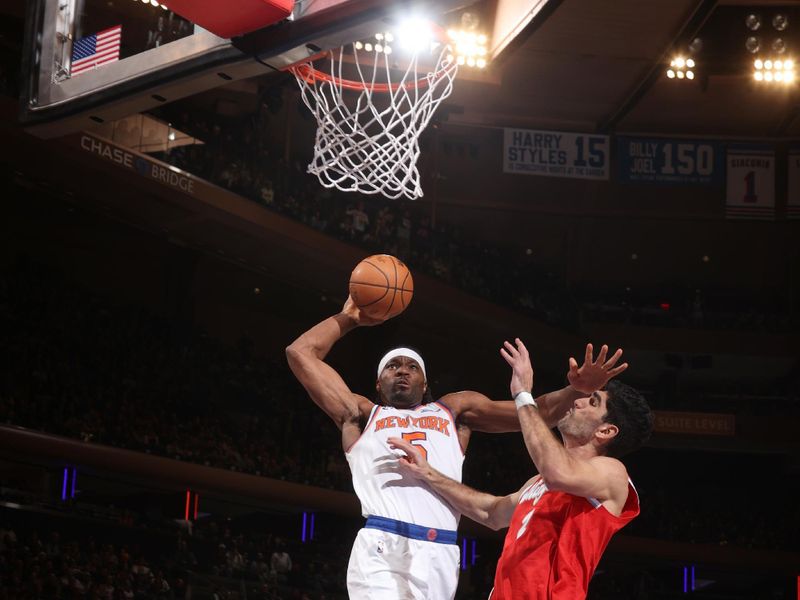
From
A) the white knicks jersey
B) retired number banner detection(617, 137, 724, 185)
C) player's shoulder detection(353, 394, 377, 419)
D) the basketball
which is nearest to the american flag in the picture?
the basketball

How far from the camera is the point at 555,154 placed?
76.1ft

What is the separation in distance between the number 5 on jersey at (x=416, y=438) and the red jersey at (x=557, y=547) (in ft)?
2.74

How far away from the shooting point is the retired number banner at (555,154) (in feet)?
75.9

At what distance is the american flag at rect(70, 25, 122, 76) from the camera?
20.2 feet

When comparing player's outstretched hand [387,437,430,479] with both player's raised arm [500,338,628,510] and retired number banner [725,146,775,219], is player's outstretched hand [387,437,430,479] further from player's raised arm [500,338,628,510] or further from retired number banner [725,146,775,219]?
retired number banner [725,146,775,219]

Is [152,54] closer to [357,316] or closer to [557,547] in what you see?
[357,316]

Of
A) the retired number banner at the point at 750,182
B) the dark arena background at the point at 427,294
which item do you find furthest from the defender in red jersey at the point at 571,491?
the retired number banner at the point at 750,182

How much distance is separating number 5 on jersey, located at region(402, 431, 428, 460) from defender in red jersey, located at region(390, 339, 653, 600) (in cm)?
70

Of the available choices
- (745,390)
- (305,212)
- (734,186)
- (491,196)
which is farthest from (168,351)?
(745,390)

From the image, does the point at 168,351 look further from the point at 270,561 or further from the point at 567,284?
the point at 567,284

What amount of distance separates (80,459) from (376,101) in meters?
9.35

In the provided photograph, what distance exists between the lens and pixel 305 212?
19641mm

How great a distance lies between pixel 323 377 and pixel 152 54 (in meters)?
2.01

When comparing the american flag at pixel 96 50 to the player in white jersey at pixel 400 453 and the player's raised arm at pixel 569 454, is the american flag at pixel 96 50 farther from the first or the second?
the player's raised arm at pixel 569 454
